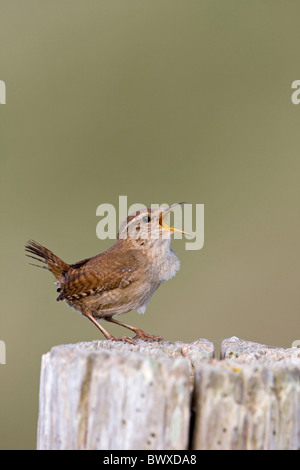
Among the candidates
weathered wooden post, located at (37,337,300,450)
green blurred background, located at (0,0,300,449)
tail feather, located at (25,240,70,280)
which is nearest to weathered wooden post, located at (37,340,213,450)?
weathered wooden post, located at (37,337,300,450)

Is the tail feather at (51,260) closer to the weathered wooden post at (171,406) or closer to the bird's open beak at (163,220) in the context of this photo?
the bird's open beak at (163,220)

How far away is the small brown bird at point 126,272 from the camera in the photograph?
482 centimetres

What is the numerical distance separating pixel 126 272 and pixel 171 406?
8.43 feet

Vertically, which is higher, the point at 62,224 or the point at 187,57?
the point at 187,57

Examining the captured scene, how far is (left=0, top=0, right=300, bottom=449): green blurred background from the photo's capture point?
8562mm

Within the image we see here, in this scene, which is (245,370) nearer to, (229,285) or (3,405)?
(3,405)

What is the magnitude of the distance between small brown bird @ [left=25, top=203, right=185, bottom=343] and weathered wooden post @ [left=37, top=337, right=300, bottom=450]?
2325mm

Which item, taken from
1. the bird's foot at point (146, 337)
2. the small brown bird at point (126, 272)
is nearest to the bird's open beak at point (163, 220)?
the small brown bird at point (126, 272)

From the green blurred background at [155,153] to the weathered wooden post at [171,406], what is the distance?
445cm

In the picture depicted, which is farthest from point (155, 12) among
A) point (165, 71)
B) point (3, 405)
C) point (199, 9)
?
point (3, 405)

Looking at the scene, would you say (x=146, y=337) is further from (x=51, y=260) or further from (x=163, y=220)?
(x=51, y=260)

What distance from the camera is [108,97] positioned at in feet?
38.3

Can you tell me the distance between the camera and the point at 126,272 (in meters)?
4.86

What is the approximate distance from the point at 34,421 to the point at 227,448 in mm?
5179
